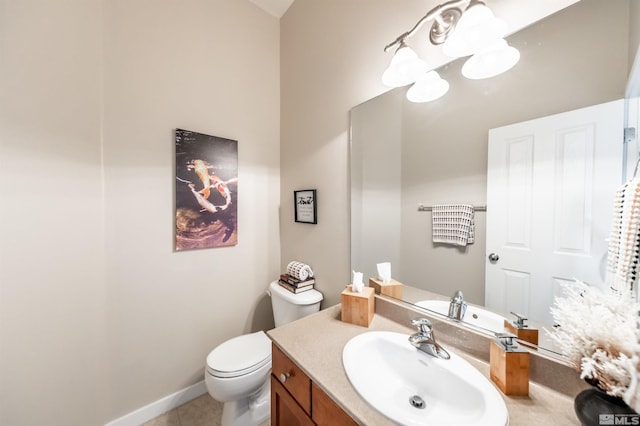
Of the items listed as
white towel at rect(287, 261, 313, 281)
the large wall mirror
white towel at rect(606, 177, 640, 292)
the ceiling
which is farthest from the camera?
the ceiling

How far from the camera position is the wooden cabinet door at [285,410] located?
78 centimetres

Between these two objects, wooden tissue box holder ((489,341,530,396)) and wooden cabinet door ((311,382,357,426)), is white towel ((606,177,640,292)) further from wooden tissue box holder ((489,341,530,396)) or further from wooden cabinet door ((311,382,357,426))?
wooden cabinet door ((311,382,357,426))

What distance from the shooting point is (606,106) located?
623 millimetres

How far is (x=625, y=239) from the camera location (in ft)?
1.84

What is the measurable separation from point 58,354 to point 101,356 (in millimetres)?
176

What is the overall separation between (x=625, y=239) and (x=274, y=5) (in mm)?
2376

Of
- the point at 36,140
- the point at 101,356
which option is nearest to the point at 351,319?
the point at 101,356

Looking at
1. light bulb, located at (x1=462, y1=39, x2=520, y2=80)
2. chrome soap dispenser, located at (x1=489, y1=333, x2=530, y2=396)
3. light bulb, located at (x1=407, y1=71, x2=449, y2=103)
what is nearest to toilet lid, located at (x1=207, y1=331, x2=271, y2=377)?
chrome soap dispenser, located at (x1=489, y1=333, x2=530, y2=396)

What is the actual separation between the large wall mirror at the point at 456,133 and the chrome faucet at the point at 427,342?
21 cm

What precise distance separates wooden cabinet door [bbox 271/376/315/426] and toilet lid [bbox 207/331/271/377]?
A: 0.37m

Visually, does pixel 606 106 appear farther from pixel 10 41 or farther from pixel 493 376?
pixel 10 41

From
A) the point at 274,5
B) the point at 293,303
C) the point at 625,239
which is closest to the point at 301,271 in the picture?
the point at 293,303
